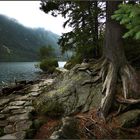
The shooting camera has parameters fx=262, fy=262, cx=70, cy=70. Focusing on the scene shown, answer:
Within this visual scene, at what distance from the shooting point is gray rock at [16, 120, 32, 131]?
8820 millimetres

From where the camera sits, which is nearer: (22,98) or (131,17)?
(131,17)

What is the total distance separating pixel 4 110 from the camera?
10.6 metres

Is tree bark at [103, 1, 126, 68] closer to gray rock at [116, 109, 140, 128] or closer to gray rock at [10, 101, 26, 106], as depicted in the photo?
gray rock at [116, 109, 140, 128]

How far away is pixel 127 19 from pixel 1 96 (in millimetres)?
9498

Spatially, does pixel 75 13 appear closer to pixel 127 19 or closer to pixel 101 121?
pixel 101 121

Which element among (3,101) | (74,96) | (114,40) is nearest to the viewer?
(74,96)

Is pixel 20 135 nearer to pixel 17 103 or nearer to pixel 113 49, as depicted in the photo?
pixel 17 103

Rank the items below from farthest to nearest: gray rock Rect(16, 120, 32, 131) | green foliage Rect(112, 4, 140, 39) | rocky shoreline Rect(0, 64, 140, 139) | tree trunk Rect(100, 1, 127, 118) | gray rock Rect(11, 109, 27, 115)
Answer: gray rock Rect(11, 109, 27, 115), tree trunk Rect(100, 1, 127, 118), gray rock Rect(16, 120, 32, 131), rocky shoreline Rect(0, 64, 140, 139), green foliage Rect(112, 4, 140, 39)

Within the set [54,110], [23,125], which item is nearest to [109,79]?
[54,110]

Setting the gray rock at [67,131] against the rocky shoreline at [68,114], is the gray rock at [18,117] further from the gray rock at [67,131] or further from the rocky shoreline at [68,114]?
the gray rock at [67,131]

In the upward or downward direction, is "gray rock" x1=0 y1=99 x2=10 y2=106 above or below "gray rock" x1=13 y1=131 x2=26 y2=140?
above

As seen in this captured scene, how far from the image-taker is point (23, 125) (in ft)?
29.7

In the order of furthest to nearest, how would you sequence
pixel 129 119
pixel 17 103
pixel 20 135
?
pixel 17 103, pixel 129 119, pixel 20 135

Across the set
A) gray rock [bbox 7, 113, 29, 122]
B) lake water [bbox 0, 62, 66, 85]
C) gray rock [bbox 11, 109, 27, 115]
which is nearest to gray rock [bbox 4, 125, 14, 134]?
gray rock [bbox 7, 113, 29, 122]
